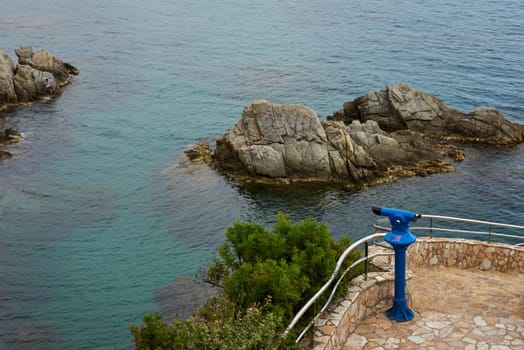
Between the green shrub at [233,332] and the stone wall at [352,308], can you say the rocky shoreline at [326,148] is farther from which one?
the green shrub at [233,332]

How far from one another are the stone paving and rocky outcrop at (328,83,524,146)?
44950mm

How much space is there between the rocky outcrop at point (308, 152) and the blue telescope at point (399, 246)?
37.1m

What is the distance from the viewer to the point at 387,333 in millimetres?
17234

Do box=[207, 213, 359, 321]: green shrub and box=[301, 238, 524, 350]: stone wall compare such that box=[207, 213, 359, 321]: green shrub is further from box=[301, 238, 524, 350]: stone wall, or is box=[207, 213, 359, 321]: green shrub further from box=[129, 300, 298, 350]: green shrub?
box=[301, 238, 524, 350]: stone wall

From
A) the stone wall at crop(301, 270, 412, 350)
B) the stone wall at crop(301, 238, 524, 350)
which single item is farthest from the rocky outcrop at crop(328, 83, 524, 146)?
the stone wall at crop(301, 270, 412, 350)

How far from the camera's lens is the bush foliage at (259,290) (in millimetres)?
14180

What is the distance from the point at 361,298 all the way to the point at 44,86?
225 feet

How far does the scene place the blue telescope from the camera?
55.9ft

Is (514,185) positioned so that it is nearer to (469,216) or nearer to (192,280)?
(469,216)

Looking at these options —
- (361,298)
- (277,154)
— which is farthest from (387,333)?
(277,154)

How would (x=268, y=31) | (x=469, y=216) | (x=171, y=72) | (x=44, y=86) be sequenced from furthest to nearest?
(x=268, y=31) < (x=171, y=72) < (x=44, y=86) < (x=469, y=216)

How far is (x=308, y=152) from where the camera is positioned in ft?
183

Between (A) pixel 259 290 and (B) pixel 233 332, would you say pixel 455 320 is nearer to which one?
(A) pixel 259 290

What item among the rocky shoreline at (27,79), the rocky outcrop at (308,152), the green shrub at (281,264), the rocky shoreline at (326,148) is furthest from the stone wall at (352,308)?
the rocky shoreline at (27,79)
